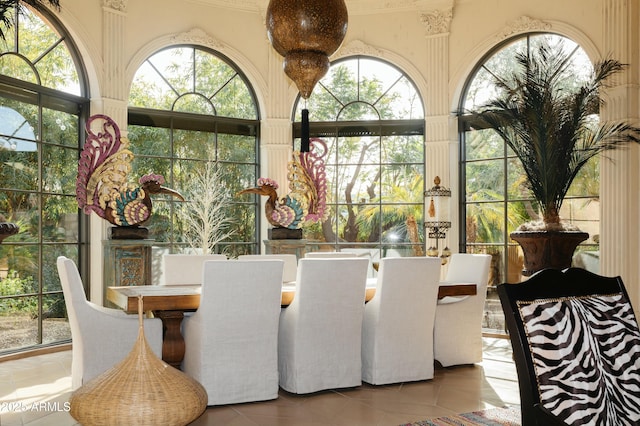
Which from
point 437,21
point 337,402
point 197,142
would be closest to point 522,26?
point 437,21

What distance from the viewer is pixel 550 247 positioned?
16.9 ft

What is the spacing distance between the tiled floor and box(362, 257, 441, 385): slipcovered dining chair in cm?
12

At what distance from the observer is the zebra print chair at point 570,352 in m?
1.61

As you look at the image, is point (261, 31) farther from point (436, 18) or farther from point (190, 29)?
point (436, 18)

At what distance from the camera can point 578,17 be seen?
6402mm

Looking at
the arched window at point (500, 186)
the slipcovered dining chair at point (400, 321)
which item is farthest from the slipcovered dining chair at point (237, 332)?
the arched window at point (500, 186)

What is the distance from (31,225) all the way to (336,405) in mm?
3638

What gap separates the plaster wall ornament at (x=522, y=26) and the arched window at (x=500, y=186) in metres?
0.11

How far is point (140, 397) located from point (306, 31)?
1.84 m

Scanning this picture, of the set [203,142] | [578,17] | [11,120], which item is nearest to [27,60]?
[11,120]

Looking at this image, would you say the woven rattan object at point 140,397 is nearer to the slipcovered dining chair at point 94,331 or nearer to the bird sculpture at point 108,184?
the slipcovered dining chair at point 94,331

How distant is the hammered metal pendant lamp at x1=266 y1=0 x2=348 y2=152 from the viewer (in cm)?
294

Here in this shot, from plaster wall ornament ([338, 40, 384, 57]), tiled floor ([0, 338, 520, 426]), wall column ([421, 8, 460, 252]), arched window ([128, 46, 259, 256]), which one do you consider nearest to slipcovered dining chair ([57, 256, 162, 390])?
tiled floor ([0, 338, 520, 426])

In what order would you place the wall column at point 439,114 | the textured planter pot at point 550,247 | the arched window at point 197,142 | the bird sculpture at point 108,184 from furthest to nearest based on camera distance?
1. the wall column at point 439,114
2. the arched window at point 197,142
3. the bird sculpture at point 108,184
4. the textured planter pot at point 550,247
